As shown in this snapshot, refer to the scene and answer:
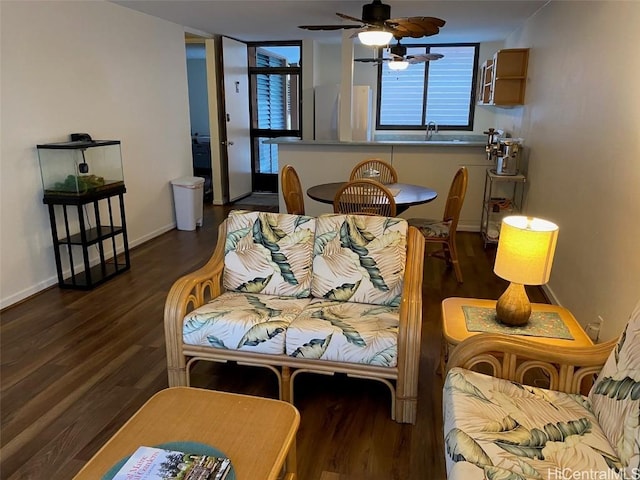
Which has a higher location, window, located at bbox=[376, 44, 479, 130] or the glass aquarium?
window, located at bbox=[376, 44, 479, 130]

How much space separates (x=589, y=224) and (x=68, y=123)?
12.5 ft

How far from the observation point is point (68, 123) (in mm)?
3852

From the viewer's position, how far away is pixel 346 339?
6.82ft

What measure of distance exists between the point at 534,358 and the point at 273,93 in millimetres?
6555

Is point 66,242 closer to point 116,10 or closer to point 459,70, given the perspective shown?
point 116,10

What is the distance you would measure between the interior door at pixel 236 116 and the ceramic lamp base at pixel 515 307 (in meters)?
5.33

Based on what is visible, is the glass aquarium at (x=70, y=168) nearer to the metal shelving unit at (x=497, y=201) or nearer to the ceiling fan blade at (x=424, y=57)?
the ceiling fan blade at (x=424, y=57)

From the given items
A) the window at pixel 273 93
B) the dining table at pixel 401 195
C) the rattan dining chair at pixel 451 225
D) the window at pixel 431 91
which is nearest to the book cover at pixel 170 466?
the dining table at pixel 401 195

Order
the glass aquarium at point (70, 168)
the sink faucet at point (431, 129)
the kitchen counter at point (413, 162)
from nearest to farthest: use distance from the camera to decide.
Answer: the glass aquarium at point (70, 168) → the kitchen counter at point (413, 162) → the sink faucet at point (431, 129)

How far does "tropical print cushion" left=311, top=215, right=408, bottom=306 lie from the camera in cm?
246

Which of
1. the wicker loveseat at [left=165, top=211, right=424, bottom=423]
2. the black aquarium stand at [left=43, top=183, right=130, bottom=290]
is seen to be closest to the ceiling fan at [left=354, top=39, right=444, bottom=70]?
the wicker loveseat at [left=165, top=211, right=424, bottom=423]

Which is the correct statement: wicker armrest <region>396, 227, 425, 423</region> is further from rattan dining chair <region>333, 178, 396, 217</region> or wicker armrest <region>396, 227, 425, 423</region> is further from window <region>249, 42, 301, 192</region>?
window <region>249, 42, 301, 192</region>

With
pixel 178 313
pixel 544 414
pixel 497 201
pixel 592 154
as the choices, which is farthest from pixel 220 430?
pixel 497 201

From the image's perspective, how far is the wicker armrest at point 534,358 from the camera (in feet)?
5.49
